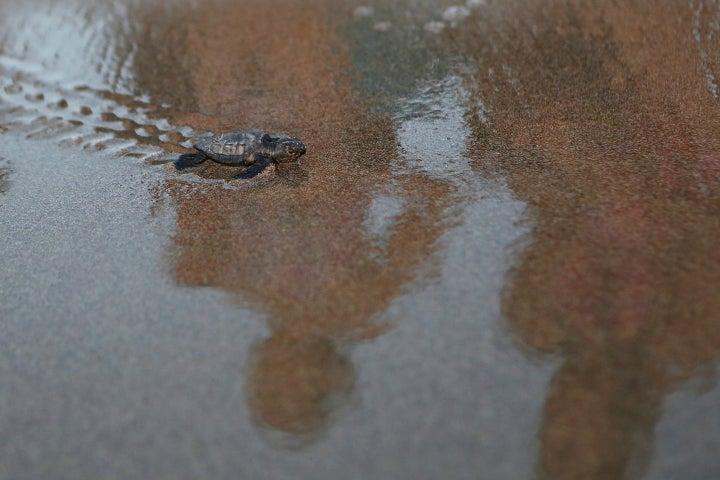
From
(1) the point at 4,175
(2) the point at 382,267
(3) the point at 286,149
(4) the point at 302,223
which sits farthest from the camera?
(1) the point at 4,175

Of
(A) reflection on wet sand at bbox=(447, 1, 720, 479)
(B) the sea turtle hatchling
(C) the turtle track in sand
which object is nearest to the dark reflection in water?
(C) the turtle track in sand

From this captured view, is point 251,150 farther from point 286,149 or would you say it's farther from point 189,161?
point 189,161

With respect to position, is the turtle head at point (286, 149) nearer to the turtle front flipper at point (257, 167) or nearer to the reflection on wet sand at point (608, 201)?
the turtle front flipper at point (257, 167)

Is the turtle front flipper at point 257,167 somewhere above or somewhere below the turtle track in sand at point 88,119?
below

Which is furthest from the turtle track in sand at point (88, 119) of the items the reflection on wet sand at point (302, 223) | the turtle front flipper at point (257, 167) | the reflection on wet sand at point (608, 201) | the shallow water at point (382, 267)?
the reflection on wet sand at point (608, 201)

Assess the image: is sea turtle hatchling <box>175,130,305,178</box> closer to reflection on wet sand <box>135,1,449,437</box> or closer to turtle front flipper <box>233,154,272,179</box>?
turtle front flipper <box>233,154,272,179</box>

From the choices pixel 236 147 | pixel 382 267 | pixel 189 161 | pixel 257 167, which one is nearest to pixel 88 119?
pixel 189 161
